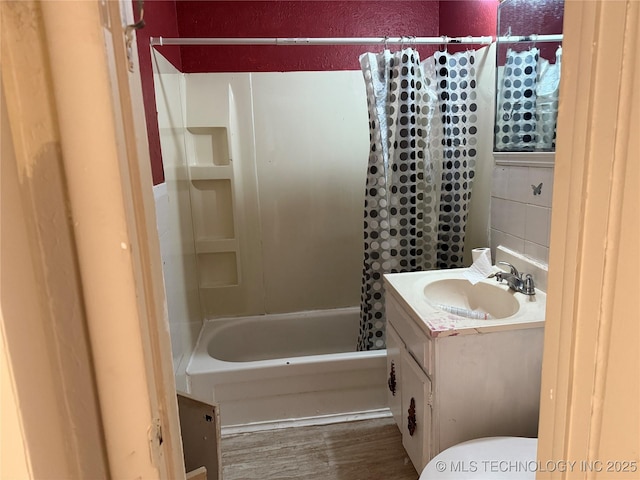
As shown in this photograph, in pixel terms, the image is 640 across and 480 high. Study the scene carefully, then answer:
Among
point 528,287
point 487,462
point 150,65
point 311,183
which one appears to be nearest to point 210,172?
point 311,183

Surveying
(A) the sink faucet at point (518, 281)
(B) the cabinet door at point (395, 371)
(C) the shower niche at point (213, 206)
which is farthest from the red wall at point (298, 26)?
(B) the cabinet door at point (395, 371)

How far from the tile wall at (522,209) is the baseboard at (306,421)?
0.99m

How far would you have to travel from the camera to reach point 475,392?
1.49 m

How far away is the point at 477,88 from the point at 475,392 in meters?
1.46

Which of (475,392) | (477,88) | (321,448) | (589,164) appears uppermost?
(477,88)

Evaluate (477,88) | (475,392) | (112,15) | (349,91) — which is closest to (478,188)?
(477,88)

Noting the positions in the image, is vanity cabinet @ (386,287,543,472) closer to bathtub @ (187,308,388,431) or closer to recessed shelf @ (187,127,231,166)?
bathtub @ (187,308,388,431)

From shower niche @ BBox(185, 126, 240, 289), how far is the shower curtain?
2.87ft

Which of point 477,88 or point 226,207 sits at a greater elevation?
point 477,88

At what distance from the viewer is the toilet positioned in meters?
1.20

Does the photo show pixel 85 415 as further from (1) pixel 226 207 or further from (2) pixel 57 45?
(1) pixel 226 207

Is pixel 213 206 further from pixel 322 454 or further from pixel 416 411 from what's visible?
pixel 416 411

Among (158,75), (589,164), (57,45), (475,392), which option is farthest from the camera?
(158,75)

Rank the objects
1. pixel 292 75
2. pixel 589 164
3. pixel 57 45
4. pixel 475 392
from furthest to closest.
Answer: pixel 292 75, pixel 475 392, pixel 589 164, pixel 57 45
